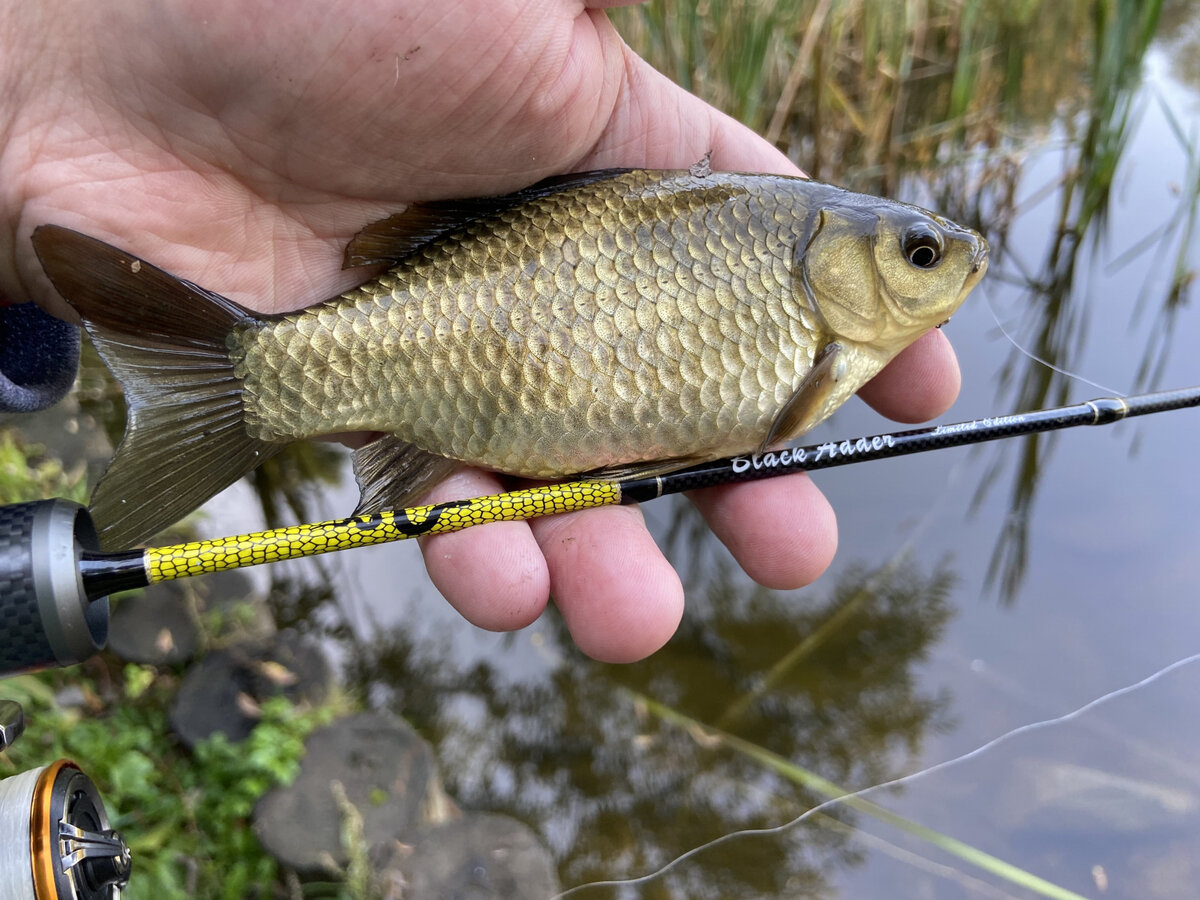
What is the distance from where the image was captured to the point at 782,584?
2.03 metres

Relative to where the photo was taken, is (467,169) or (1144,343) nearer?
(467,169)

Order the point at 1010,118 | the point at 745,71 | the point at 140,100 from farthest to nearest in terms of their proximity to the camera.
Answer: the point at 1010,118, the point at 745,71, the point at 140,100

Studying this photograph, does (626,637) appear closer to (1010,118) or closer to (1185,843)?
(1185,843)

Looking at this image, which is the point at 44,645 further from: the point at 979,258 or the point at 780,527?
the point at 979,258

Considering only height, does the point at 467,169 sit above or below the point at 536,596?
above

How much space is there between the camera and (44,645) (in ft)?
3.99

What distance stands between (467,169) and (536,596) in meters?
1.01

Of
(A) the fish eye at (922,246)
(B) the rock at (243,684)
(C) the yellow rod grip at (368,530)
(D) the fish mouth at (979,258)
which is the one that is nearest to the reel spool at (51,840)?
(C) the yellow rod grip at (368,530)

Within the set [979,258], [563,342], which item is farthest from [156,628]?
[979,258]

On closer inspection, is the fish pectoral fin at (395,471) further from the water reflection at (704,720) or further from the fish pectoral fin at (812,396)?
the water reflection at (704,720)

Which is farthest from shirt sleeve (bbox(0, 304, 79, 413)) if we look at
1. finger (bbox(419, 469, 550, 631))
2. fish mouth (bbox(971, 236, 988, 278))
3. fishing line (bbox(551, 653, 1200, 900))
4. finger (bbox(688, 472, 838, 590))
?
fish mouth (bbox(971, 236, 988, 278))

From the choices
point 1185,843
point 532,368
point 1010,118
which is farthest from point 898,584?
point 1010,118

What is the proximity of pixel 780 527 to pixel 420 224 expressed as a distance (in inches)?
42.8

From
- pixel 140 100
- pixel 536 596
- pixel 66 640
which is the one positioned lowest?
pixel 536 596
